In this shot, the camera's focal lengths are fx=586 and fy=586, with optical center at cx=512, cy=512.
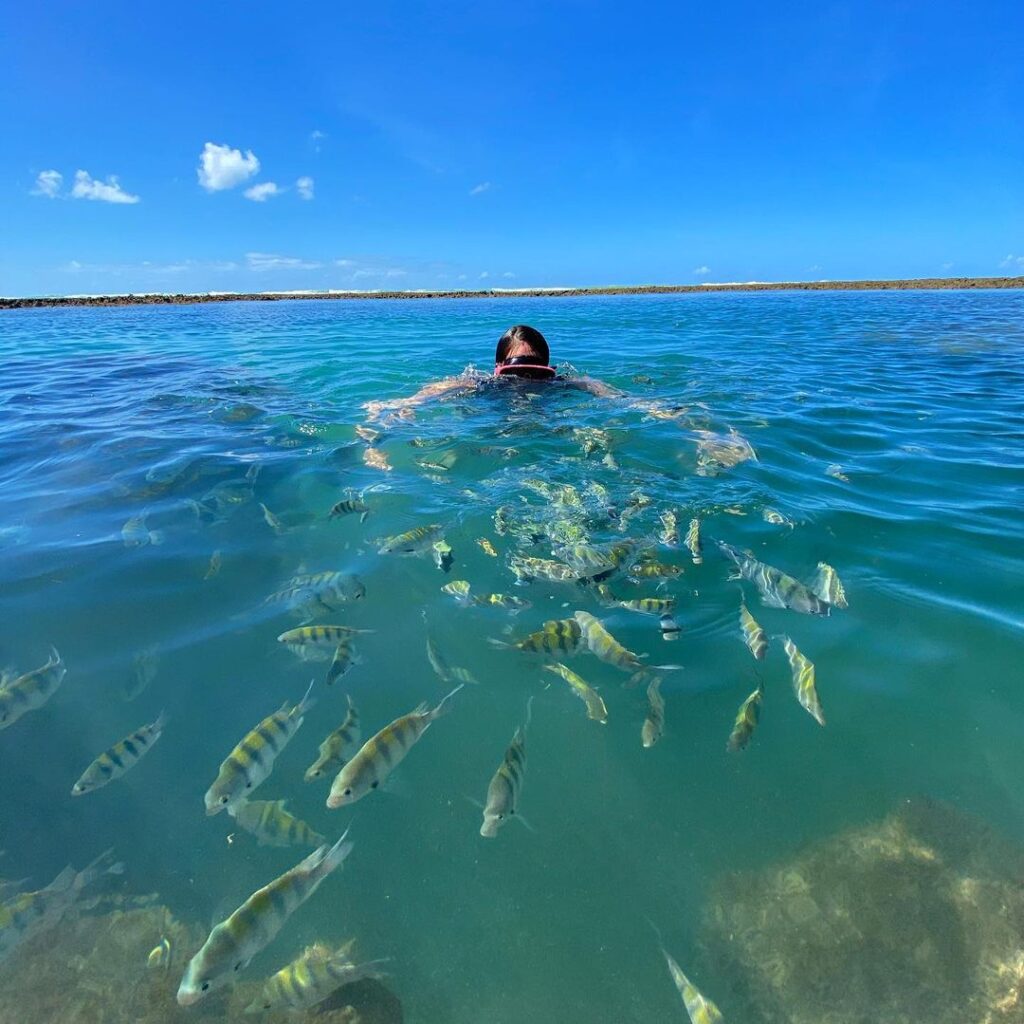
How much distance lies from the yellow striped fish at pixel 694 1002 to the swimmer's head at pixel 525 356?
955cm

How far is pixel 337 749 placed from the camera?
11.4 ft

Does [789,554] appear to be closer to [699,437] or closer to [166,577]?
[699,437]

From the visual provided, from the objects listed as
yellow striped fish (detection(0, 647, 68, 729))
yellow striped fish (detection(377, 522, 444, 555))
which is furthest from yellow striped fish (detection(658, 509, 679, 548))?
yellow striped fish (detection(0, 647, 68, 729))

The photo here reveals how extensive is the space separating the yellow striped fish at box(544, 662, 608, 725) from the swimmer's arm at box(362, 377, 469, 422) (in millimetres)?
7637

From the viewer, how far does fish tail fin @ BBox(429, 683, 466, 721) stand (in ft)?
12.3

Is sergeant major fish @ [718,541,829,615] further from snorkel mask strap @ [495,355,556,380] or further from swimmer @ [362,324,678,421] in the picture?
snorkel mask strap @ [495,355,556,380]

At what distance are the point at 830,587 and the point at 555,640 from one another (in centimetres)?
260

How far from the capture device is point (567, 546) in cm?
546

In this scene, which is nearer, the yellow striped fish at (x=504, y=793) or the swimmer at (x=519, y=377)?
the yellow striped fish at (x=504, y=793)

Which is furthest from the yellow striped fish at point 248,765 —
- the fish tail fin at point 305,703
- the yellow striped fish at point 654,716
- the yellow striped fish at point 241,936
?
the yellow striped fish at point 654,716


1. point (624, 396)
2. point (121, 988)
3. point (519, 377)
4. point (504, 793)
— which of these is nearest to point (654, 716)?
point (504, 793)

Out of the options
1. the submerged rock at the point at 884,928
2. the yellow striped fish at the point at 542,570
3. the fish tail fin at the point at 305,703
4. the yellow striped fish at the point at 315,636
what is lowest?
the submerged rock at the point at 884,928

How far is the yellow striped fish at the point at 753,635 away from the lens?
415 centimetres

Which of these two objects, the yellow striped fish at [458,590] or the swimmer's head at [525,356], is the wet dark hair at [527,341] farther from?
the yellow striped fish at [458,590]
